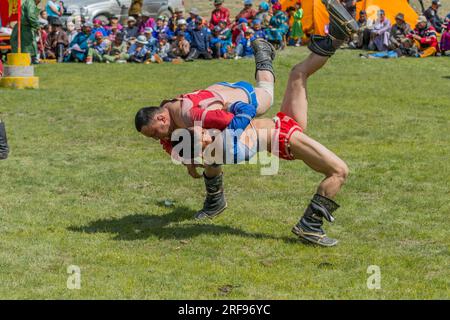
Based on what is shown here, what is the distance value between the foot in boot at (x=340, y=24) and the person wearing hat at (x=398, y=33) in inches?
633

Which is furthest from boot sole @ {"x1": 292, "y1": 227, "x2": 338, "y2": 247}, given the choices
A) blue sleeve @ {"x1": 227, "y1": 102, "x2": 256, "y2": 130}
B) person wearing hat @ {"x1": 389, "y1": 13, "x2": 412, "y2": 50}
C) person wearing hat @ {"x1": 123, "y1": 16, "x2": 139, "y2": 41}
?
person wearing hat @ {"x1": 123, "y1": 16, "x2": 139, "y2": 41}

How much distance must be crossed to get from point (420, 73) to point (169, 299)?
48.3 ft

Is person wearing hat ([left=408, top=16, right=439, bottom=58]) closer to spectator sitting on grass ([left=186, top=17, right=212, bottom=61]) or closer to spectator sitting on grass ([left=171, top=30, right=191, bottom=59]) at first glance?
spectator sitting on grass ([left=186, top=17, right=212, bottom=61])

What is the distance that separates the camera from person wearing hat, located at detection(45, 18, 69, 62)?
22.6m

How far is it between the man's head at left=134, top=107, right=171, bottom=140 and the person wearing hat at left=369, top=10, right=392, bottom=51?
1719 centimetres

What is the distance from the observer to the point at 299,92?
736 cm

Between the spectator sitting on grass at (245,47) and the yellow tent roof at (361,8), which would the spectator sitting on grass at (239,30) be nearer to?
the spectator sitting on grass at (245,47)

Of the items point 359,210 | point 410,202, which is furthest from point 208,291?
point 410,202

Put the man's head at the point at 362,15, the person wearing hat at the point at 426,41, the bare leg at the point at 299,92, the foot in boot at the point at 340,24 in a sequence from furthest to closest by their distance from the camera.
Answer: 1. the man's head at the point at 362,15
2. the person wearing hat at the point at 426,41
3. the bare leg at the point at 299,92
4. the foot in boot at the point at 340,24

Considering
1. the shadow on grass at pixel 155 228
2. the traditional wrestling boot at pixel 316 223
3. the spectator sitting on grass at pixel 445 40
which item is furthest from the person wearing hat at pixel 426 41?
the traditional wrestling boot at pixel 316 223

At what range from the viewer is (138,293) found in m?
5.51

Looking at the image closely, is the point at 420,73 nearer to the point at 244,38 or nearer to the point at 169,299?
the point at 244,38

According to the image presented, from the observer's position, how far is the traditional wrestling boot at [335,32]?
7172 millimetres

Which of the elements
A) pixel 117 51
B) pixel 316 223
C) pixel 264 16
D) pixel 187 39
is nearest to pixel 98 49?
pixel 117 51
